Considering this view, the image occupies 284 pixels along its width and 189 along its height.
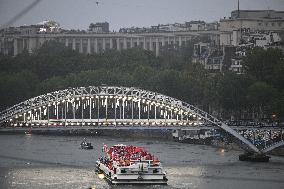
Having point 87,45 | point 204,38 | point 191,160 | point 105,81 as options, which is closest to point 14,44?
point 87,45

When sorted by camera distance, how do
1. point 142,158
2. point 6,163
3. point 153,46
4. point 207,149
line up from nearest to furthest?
point 142,158 < point 6,163 < point 207,149 < point 153,46

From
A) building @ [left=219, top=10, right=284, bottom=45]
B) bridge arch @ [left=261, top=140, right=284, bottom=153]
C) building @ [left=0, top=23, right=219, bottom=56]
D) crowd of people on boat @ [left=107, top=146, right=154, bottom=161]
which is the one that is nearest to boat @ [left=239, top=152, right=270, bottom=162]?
bridge arch @ [left=261, top=140, right=284, bottom=153]

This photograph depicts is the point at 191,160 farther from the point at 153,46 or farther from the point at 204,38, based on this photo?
the point at 153,46

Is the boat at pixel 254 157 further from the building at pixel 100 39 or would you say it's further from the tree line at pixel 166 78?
the building at pixel 100 39

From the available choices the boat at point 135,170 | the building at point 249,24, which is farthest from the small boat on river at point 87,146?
the building at point 249,24

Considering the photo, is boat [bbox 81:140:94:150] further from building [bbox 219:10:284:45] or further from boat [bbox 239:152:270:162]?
building [bbox 219:10:284:45]
